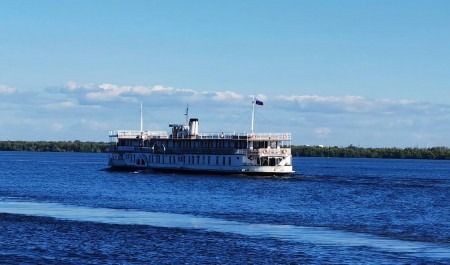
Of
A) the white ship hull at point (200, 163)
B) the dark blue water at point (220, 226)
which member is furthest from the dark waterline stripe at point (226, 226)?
the white ship hull at point (200, 163)

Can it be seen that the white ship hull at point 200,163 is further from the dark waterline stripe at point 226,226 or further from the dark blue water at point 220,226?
the dark waterline stripe at point 226,226

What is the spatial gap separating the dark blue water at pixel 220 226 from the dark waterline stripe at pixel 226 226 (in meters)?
0.06

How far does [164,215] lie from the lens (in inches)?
2547

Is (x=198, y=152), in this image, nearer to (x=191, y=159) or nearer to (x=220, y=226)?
(x=191, y=159)

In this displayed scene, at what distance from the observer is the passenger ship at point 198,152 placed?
126000 mm

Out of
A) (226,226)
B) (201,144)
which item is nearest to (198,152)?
(201,144)

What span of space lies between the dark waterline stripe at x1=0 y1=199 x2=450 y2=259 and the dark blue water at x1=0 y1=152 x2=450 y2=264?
63mm

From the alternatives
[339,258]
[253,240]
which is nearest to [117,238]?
[253,240]

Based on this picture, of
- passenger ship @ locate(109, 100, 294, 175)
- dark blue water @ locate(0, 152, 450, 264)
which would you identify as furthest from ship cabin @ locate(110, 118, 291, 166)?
dark blue water @ locate(0, 152, 450, 264)

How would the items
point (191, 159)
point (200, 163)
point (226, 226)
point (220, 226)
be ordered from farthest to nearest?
point (191, 159)
point (200, 163)
point (226, 226)
point (220, 226)

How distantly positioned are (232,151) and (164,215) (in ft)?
210

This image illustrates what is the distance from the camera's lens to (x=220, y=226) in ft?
186

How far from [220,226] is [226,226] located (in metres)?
0.40

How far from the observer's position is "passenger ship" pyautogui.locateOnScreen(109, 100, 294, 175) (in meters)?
126
